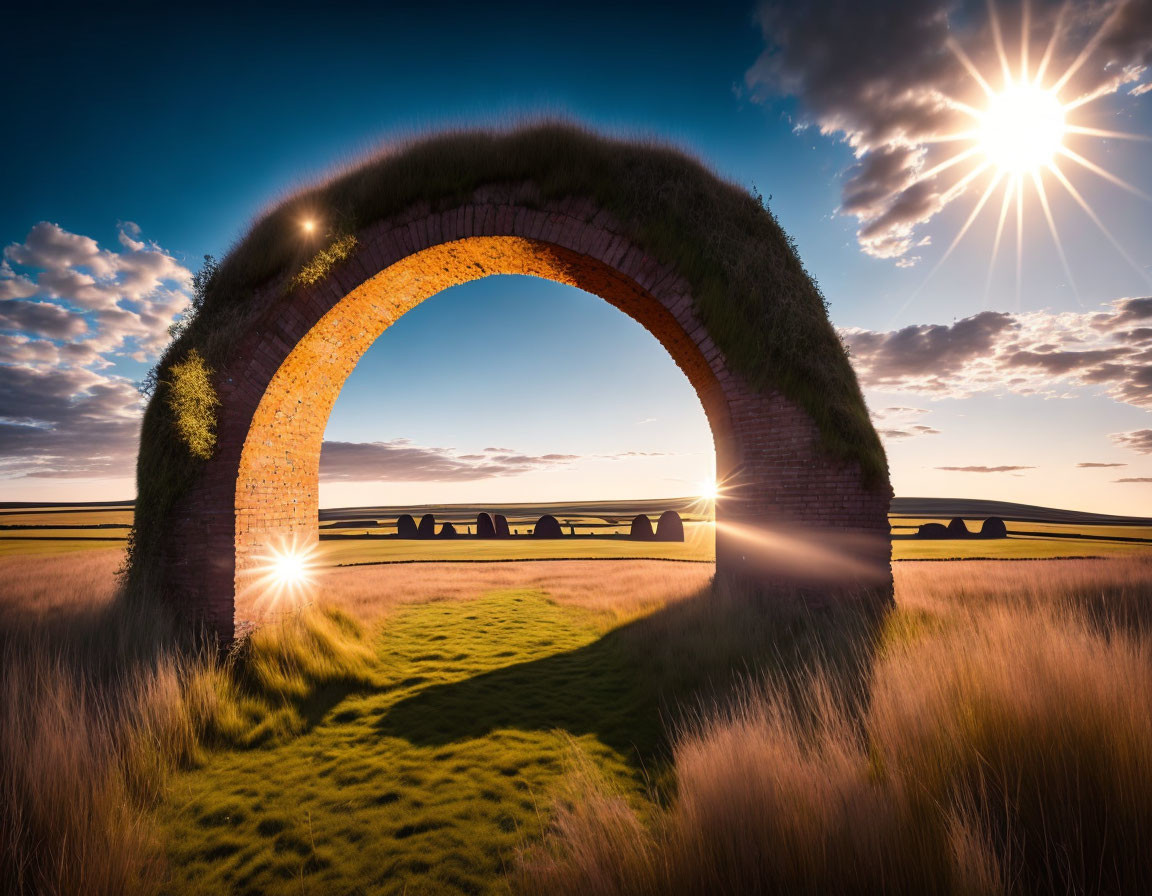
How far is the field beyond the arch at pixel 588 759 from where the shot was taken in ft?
6.55

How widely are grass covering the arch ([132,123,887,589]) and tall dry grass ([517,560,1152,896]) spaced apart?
12.2 ft

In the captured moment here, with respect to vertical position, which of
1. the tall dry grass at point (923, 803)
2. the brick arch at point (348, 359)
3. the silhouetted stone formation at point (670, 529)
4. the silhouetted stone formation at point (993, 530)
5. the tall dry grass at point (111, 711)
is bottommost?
the silhouetted stone formation at point (993, 530)

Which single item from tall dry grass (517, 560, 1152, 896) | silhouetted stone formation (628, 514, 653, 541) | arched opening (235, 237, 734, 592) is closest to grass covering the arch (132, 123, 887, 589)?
arched opening (235, 237, 734, 592)

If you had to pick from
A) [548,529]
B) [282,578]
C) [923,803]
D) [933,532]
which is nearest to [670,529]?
[548,529]

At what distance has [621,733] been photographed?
4402mm

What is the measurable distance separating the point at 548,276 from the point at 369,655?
594cm

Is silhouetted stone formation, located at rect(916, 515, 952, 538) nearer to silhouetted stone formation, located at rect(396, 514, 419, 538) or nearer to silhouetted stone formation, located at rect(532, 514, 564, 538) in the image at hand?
silhouetted stone formation, located at rect(532, 514, 564, 538)

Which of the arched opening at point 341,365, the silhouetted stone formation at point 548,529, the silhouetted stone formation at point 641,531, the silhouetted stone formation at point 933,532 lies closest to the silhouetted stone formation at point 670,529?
the silhouetted stone formation at point 641,531

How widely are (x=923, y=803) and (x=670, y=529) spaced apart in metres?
27.8

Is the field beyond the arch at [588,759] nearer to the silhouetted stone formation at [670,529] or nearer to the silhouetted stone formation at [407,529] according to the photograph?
the silhouetted stone formation at [670,529]

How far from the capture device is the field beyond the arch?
200cm

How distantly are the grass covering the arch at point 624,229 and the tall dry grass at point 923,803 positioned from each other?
3.72 m

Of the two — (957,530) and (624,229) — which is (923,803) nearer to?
(624,229)

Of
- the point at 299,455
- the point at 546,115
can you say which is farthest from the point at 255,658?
the point at 546,115
